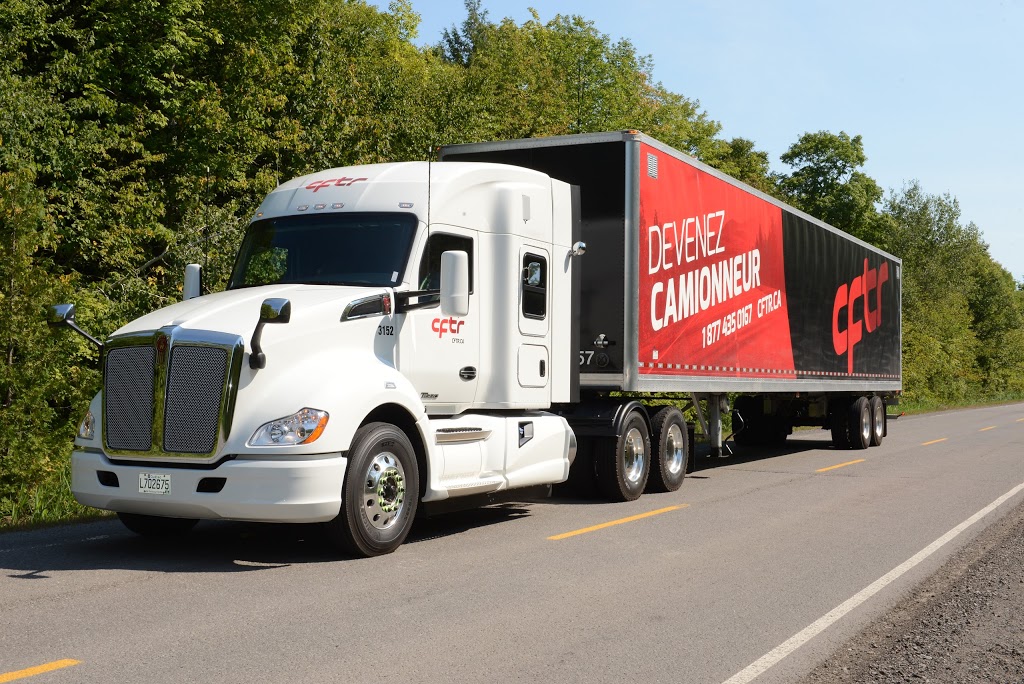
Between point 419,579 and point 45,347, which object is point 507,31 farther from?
point 419,579

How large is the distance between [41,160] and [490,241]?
1065 centimetres

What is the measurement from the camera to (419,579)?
7.25m

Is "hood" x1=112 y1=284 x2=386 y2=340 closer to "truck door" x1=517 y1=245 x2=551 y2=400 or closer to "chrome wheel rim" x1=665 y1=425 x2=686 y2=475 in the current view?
"truck door" x1=517 y1=245 x2=551 y2=400

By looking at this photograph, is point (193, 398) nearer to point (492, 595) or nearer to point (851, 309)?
point (492, 595)

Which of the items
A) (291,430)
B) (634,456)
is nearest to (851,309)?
(634,456)

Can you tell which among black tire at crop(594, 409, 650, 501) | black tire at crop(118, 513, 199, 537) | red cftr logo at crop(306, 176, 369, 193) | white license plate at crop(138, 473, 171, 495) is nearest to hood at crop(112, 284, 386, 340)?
white license plate at crop(138, 473, 171, 495)

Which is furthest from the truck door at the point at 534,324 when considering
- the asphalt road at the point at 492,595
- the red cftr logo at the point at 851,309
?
the red cftr logo at the point at 851,309

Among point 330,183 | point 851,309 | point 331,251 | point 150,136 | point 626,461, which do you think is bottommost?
point 626,461

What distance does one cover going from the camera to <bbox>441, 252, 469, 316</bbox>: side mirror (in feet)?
27.9

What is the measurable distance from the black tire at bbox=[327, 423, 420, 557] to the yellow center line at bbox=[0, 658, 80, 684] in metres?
2.80

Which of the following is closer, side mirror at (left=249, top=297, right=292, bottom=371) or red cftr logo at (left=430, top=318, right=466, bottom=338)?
side mirror at (left=249, top=297, right=292, bottom=371)

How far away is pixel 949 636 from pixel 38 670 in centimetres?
474

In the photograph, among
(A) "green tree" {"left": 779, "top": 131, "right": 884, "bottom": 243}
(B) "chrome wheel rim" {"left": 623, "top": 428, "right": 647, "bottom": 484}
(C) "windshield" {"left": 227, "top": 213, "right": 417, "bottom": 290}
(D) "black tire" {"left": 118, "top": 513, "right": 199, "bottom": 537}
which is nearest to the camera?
(D) "black tire" {"left": 118, "top": 513, "right": 199, "bottom": 537}

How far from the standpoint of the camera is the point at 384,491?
8078 mm
